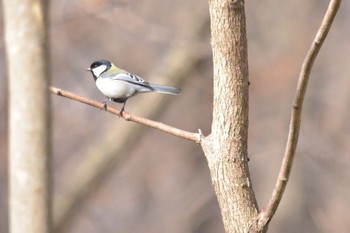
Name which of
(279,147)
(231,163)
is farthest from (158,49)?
(231,163)

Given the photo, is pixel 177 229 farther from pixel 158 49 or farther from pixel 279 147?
pixel 158 49

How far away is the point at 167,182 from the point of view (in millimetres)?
5828

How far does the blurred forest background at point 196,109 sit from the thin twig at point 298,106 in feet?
8.54

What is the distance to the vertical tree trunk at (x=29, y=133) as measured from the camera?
100 centimetres

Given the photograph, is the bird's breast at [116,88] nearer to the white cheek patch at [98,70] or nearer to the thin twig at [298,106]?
the white cheek patch at [98,70]

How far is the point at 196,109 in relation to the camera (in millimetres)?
5266

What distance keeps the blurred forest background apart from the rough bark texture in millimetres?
2570

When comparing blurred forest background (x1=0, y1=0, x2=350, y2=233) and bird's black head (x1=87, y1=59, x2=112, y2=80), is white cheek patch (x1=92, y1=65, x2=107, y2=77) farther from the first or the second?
blurred forest background (x1=0, y1=0, x2=350, y2=233)

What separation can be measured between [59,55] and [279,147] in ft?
4.74

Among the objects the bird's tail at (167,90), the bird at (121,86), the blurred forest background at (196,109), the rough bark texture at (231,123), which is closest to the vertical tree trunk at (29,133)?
the rough bark texture at (231,123)

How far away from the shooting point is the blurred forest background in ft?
13.3

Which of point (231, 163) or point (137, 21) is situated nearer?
point (231, 163)

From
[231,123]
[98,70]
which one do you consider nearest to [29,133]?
[231,123]

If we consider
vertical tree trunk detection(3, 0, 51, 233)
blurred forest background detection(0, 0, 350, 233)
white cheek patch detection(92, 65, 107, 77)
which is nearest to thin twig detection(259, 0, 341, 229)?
vertical tree trunk detection(3, 0, 51, 233)
